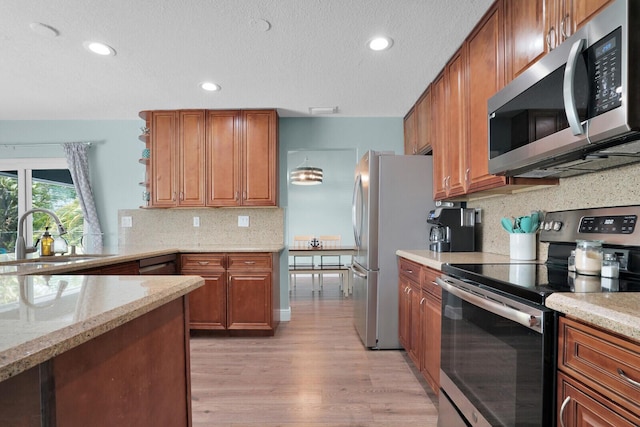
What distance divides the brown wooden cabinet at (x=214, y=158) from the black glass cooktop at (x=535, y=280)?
2.36 metres

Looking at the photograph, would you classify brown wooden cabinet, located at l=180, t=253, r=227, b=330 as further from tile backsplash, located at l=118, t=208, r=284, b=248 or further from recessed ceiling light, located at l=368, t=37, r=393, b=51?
recessed ceiling light, located at l=368, t=37, r=393, b=51

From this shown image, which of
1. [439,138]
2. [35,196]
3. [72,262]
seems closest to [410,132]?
[439,138]

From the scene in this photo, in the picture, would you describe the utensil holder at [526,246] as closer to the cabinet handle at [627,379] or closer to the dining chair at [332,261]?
the cabinet handle at [627,379]

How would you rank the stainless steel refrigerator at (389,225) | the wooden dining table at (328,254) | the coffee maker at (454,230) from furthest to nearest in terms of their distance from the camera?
the wooden dining table at (328,254) → the stainless steel refrigerator at (389,225) → the coffee maker at (454,230)

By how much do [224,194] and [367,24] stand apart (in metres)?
2.18

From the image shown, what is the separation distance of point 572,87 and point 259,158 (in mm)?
2784

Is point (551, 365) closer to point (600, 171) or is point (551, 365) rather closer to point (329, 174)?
point (600, 171)

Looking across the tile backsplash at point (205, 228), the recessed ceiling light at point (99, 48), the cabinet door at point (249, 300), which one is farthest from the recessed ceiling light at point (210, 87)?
the cabinet door at point (249, 300)

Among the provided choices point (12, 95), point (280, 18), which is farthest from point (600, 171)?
point (12, 95)

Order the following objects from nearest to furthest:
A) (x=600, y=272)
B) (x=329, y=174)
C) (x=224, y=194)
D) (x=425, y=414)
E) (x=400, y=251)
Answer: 1. (x=600, y=272)
2. (x=425, y=414)
3. (x=400, y=251)
4. (x=224, y=194)
5. (x=329, y=174)

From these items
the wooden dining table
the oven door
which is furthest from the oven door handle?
the wooden dining table

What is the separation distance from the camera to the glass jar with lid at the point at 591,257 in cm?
122

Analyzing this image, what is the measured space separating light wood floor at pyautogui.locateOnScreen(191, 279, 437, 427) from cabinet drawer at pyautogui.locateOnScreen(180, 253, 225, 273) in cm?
68

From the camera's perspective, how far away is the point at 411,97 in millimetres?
3137
